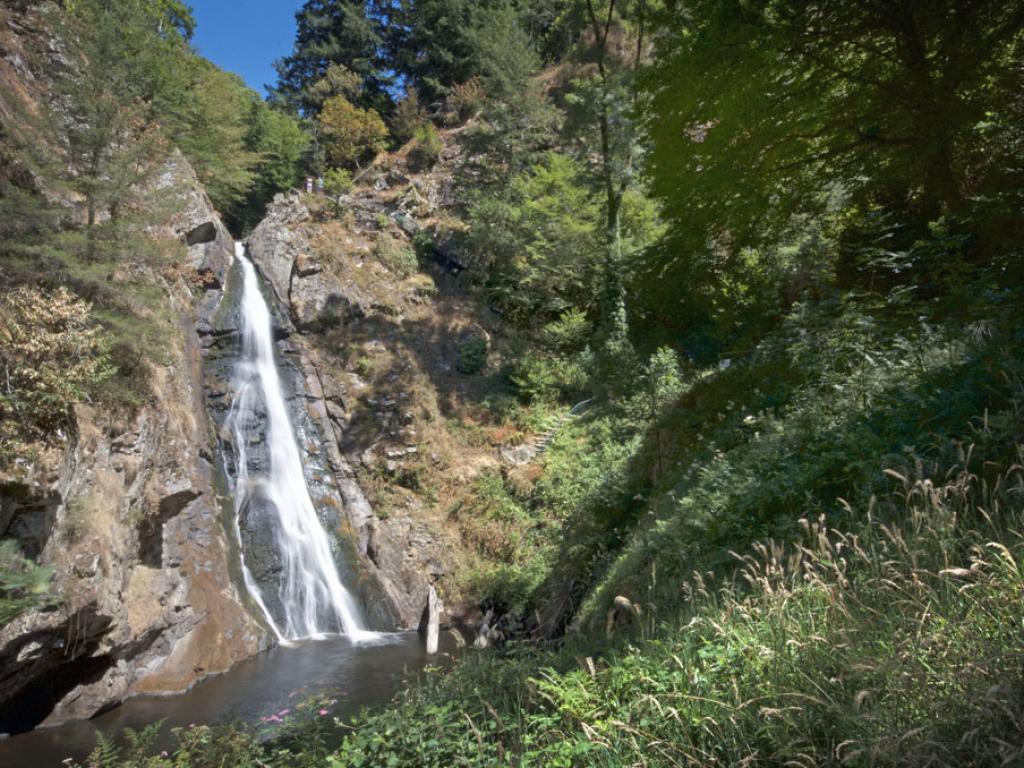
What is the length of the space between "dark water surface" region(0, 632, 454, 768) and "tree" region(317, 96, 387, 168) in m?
27.1

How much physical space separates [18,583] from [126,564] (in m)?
3.92

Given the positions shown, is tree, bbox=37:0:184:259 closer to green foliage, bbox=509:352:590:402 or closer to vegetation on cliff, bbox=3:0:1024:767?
vegetation on cliff, bbox=3:0:1024:767

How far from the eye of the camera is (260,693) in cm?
903

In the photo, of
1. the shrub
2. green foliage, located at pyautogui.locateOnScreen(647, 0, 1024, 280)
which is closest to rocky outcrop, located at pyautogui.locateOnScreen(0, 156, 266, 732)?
green foliage, located at pyautogui.locateOnScreen(647, 0, 1024, 280)

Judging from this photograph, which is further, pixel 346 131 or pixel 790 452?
pixel 346 131

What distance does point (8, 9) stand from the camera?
13.8m

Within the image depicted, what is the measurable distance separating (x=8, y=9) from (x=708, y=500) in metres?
18.7

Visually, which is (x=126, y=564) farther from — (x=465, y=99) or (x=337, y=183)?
(x=465, y=99)

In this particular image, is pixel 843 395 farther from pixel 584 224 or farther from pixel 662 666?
pixel 584 224

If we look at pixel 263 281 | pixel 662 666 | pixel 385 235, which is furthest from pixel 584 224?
pixel 662 666

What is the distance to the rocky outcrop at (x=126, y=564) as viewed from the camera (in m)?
7.82

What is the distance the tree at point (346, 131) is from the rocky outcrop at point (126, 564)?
20.2m

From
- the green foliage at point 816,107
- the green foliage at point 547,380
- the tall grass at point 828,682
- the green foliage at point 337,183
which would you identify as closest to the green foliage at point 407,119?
the green foliage at point 337,183

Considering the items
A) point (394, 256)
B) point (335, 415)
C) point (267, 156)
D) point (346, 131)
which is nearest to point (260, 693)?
point (335, 415)
